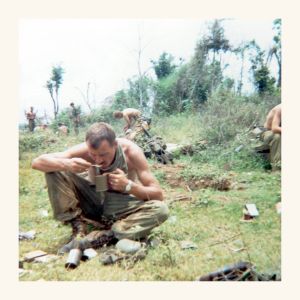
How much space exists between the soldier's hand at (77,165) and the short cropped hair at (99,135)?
0.60 ft

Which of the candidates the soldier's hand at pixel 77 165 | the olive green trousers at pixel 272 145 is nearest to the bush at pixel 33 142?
the soldier's hand at pixel 77 165

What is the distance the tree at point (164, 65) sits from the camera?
15.6 feet

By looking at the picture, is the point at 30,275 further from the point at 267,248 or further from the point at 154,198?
the point at 267,248

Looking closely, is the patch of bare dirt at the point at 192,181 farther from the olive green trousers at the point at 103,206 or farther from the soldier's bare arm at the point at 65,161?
the soldier's bare arm at the point at 65,161

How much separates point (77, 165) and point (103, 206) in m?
0.49

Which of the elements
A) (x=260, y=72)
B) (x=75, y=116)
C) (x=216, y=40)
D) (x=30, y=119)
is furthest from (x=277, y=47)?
(x=30, y=119)

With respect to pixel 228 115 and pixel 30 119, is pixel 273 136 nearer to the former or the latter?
pixel 228 115

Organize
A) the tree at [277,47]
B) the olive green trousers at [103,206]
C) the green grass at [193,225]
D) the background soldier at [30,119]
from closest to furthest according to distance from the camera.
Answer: the green grass at [193,225], the olive green trousers at [103,206], the tree at [277,47], the background soldier at [30,119]

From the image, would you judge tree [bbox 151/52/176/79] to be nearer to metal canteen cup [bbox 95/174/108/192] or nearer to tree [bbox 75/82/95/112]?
tree [bbox 75/82/95/112]

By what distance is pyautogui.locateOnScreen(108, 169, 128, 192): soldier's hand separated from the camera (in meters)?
4.56

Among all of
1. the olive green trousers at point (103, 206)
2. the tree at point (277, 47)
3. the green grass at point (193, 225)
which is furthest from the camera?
the tree at point (277, 47)

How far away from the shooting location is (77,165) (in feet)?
15.0

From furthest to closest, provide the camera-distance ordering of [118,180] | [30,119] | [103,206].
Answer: [30,119], [103,206], [118,180]

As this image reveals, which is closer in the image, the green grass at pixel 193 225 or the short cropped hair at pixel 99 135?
the green grass at pixel 193 225
